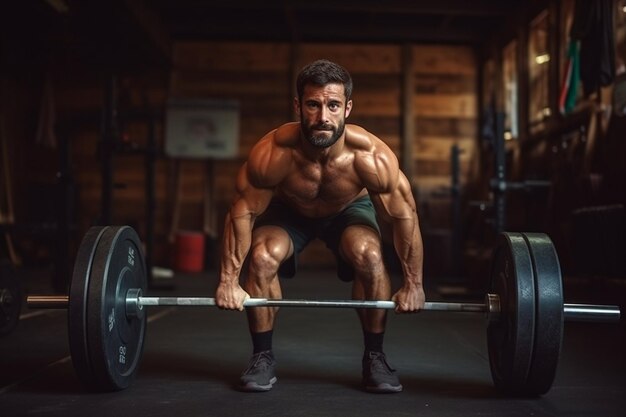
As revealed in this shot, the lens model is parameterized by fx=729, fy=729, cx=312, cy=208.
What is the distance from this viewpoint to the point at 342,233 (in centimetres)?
220

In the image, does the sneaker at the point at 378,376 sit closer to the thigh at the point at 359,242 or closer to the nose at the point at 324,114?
the thigh at the point at 359,242

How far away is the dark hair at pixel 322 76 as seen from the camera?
1932 millimetres

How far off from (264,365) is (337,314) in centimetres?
187

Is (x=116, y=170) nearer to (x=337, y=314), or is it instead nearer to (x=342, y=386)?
(x=337, y=314)

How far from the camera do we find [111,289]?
1.93 metres

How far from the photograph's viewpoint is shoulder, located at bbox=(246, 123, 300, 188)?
2.08 m

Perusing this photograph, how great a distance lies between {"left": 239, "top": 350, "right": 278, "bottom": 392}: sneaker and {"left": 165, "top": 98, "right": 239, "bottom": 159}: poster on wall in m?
5.45

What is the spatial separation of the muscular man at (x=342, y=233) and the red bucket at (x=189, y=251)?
5.03 meters

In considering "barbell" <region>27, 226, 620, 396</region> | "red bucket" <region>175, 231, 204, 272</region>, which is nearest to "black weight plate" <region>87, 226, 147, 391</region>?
"barbell" <region>27, 226, 620, 396</region>

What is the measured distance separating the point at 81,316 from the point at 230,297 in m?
0.39

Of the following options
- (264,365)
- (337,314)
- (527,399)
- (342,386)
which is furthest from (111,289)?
(337,314)

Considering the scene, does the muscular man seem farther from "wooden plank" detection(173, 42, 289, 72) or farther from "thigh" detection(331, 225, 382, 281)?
"wooden plank" detection(173, 42, 289, 72)

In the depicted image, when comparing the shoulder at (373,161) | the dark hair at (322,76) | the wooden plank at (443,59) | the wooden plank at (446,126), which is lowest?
the shoulder at (373,161)

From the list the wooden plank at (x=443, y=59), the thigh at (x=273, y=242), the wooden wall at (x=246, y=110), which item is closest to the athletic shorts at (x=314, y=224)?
the thigh at (x=273, y=242)
